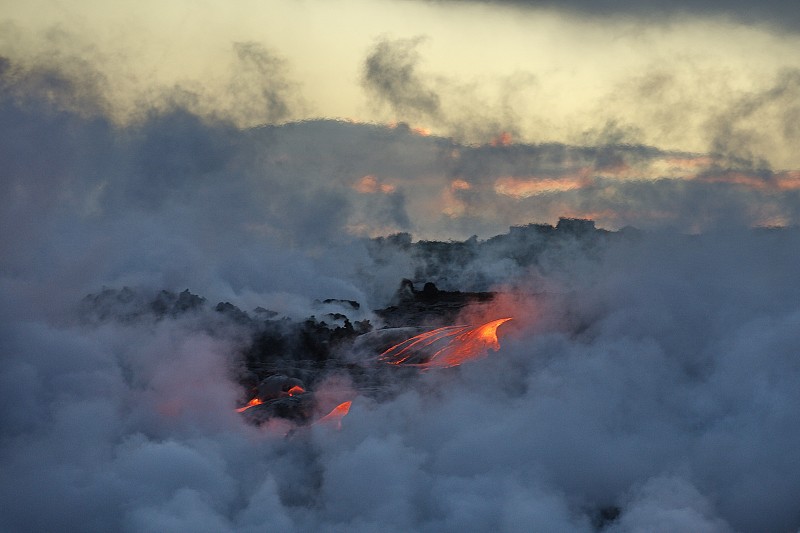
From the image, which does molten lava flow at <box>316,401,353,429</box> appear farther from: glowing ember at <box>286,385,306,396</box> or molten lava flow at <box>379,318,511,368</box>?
molten lava flow at <box>379,318,511,368</box>

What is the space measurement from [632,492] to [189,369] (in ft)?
61.9

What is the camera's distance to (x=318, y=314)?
67.3 m

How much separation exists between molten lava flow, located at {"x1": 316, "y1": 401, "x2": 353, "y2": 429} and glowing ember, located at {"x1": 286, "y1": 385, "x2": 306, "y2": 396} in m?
1.90

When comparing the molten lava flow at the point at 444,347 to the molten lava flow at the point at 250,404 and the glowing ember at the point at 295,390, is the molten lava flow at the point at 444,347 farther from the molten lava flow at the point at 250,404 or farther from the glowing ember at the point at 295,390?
the molten lava flow at the point at 250,404

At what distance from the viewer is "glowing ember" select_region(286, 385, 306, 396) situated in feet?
156

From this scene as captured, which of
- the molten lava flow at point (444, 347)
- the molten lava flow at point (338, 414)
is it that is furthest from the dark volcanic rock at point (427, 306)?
the molten lava flow at point (338, 414)

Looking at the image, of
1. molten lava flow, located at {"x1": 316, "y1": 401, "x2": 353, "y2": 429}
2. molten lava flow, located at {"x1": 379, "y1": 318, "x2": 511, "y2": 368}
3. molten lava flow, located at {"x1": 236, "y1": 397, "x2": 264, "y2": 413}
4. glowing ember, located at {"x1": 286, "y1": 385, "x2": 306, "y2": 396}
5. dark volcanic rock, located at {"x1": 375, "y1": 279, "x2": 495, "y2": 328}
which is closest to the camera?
molten lava flow, located at {"x1": 316, "y1": 401, "x2": 353, "y2": 429}

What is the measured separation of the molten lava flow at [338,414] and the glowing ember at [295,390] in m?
1.90

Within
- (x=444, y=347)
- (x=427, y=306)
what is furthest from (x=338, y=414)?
(x=427, y=306)

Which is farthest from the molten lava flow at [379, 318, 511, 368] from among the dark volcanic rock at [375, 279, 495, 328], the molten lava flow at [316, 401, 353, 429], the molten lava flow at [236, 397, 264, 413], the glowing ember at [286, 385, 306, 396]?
the molten lava flow at [236, 397, 264, 413]

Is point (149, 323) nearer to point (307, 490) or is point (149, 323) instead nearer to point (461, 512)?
point (307, 490)

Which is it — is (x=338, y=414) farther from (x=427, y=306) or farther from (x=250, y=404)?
(x=427, y=306)

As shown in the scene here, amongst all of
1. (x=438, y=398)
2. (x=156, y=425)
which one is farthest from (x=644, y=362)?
(x=156, y=425)

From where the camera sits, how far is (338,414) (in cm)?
4534
